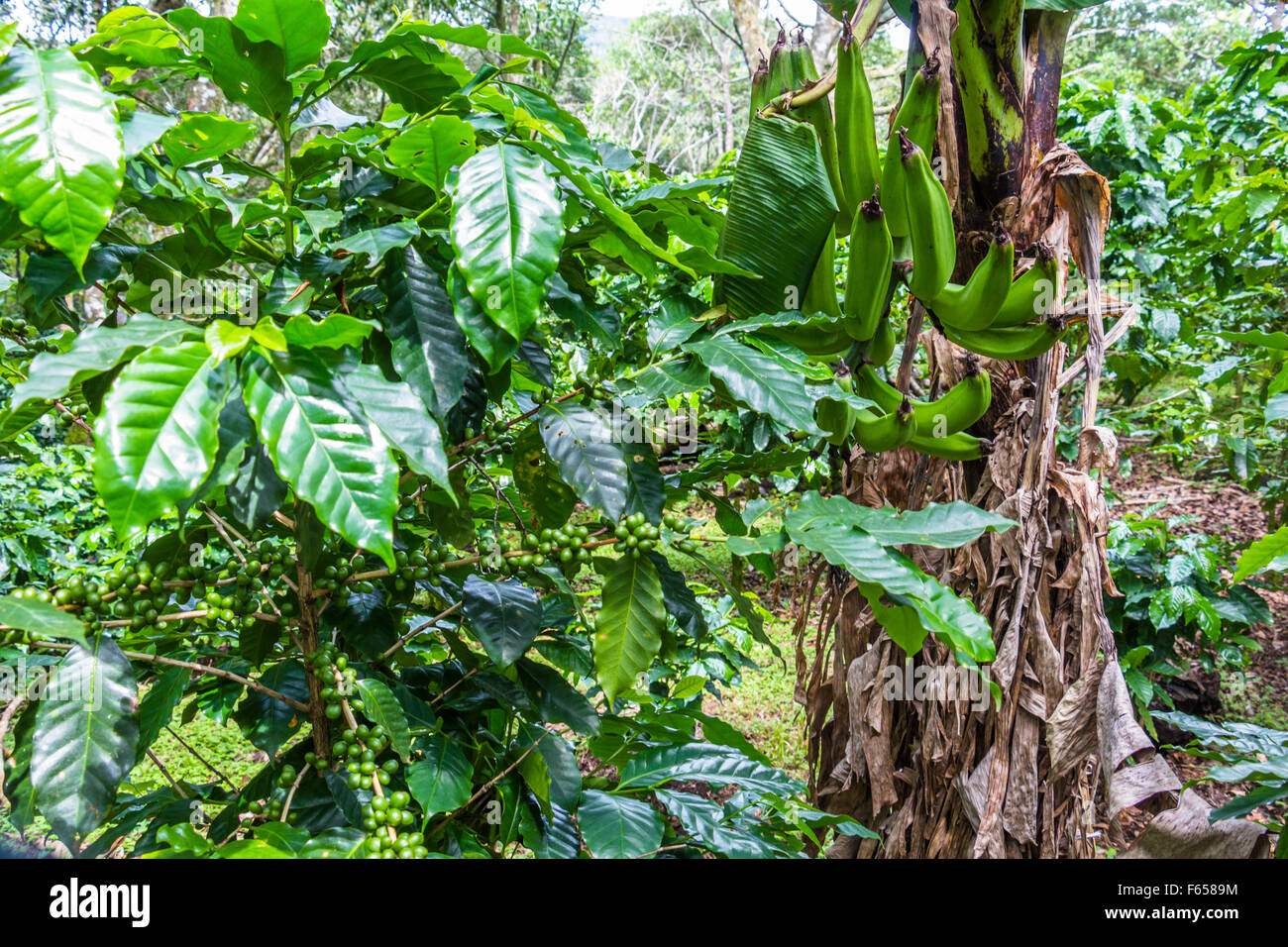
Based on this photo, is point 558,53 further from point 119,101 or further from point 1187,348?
point 119,101

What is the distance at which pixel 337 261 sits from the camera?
745 millimetres

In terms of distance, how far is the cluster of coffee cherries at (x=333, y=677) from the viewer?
74cm

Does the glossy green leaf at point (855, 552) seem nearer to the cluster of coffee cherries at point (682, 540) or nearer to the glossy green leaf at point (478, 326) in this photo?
the cluster of coffee cherries at point (682, 540)

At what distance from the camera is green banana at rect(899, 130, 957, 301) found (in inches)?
36.9

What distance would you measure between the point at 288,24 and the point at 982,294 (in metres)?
0.87

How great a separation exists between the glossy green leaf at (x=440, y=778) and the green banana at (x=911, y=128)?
87 cm

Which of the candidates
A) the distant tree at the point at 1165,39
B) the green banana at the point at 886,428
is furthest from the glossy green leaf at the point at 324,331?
the distant tree at the point at 1165,39

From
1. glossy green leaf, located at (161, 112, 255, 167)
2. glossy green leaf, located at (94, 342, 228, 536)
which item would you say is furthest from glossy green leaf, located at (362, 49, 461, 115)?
glossy green leaf, located at (94, 342, 228, 536)

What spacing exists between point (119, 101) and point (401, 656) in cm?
75

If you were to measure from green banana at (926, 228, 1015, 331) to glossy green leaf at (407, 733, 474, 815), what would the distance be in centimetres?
87

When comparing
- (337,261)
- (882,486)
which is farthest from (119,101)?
(882,486)

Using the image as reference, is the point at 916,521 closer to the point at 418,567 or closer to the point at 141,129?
the point at 418,567

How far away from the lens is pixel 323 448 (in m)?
0.56

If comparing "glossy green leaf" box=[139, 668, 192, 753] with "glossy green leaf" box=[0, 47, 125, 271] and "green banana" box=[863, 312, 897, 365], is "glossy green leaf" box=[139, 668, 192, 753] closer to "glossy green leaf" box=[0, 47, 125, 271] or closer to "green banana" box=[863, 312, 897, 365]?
"glossy green leaf" box=[0, 47, 125, 271]
